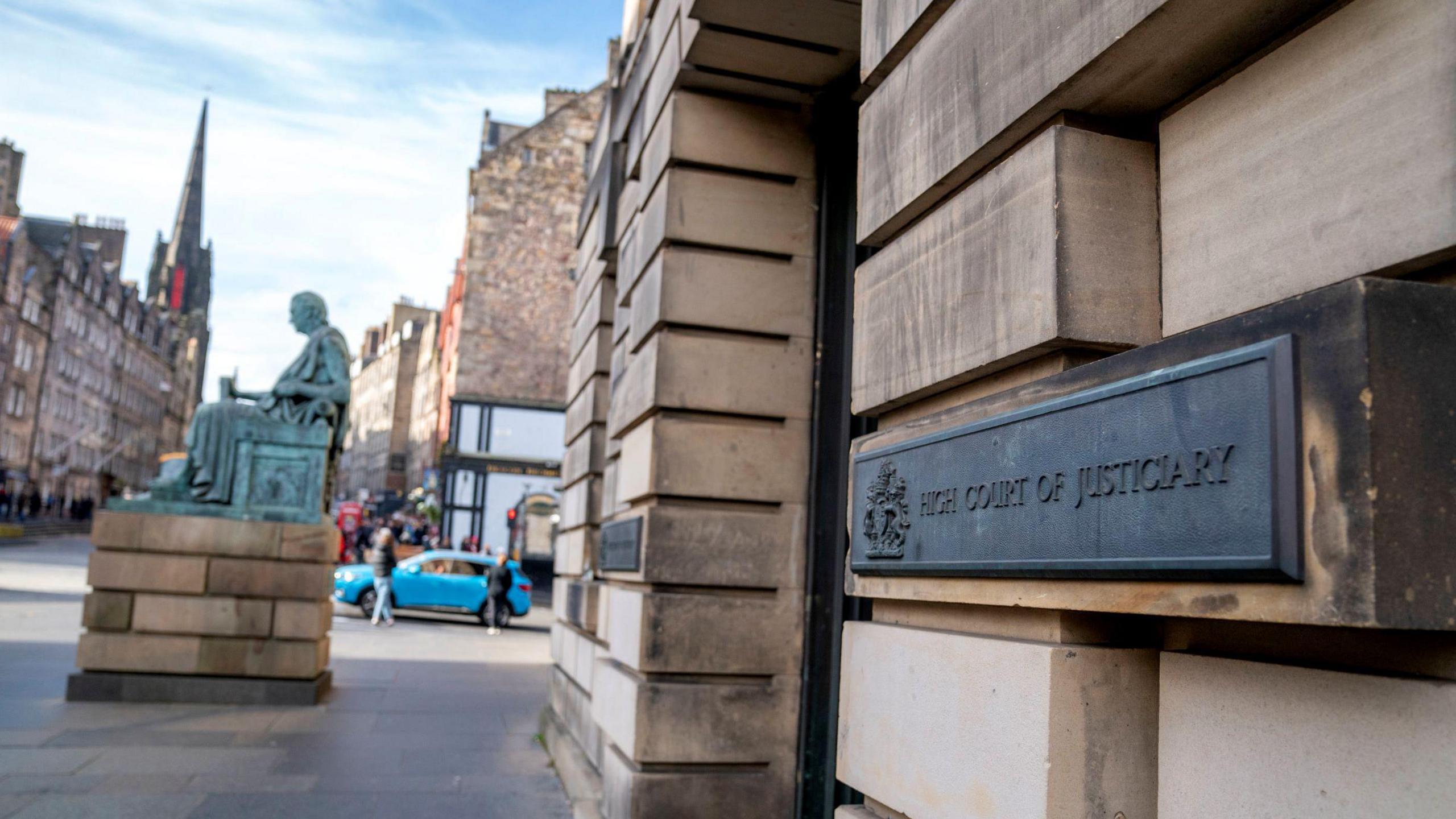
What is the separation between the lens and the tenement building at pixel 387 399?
8881 cm

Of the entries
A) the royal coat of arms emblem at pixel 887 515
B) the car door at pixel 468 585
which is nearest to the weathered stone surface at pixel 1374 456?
the royal coat of arms emblem at pixel 887 515

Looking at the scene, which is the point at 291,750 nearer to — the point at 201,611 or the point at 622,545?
the point at 201,611

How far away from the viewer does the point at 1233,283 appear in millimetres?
1946

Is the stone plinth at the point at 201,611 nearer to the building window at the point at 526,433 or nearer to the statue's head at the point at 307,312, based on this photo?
the statue's head at the point at 307,312

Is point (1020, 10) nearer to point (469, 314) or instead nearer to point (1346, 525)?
point (1346, 525)

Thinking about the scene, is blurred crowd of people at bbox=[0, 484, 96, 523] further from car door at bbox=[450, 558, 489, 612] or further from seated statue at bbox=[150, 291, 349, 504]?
seated statue at bbox=[150, 291, 349, 504]

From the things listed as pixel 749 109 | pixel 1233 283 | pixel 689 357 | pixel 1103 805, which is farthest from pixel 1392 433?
pixel 749 109

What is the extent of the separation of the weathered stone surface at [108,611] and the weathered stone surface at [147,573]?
0.07 m

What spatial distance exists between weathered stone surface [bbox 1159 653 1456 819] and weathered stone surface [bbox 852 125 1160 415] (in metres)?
0.68

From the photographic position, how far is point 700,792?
5.50 m

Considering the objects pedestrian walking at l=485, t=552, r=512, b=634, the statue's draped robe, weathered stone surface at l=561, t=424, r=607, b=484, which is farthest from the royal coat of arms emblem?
pedestrian walking at l=485, t=552, r=512, b=634

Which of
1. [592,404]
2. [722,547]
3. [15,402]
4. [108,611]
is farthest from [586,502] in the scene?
[15,402]

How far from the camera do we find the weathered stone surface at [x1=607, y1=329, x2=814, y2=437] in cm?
571

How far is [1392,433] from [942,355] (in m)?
1.28
